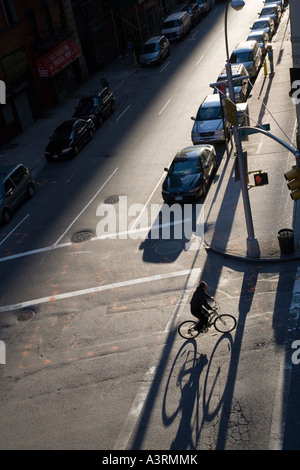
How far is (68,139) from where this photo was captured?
33406 mm

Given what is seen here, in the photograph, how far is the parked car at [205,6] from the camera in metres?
60.2

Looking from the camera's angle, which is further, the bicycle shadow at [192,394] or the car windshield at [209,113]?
the car windshield at [209,113]

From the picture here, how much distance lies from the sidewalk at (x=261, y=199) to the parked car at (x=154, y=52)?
14.8m

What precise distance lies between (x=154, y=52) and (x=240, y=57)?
33.0 ft

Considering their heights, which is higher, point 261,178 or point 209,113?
point 261,178

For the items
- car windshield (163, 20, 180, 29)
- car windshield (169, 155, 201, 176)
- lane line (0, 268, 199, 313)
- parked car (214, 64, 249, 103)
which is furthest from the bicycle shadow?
car windshield (163, 20, 180, 29)

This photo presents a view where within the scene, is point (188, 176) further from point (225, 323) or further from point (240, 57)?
point (240, 57)

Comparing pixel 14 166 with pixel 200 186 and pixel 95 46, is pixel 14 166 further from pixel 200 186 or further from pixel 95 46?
pixel 95 46

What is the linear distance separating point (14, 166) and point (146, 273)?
37.2 ft

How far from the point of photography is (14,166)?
1153 inches

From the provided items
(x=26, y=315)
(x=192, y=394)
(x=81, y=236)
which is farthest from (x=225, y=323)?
(x=81, y=236)

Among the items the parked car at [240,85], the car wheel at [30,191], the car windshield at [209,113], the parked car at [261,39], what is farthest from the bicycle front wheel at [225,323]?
the parked car at [261,39]

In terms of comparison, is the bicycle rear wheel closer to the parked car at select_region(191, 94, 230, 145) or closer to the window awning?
the parked car at select_region(191, 94, 230, 145)

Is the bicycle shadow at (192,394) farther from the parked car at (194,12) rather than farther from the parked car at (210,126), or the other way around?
the parked car at (194,12)
